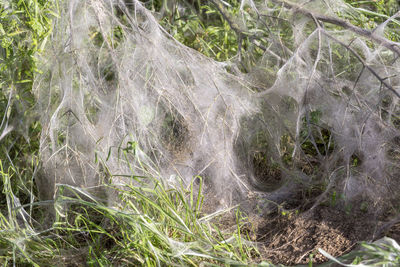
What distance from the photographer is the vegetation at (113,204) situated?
6.95 ft

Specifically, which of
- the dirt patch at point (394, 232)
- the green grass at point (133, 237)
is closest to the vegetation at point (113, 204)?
the green grass at point (133, 237)

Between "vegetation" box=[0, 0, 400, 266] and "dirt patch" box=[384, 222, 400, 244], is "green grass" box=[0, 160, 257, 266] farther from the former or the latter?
"dirt patch" box=[384, 222, 400, 244]

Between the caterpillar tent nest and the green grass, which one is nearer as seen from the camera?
the green grass

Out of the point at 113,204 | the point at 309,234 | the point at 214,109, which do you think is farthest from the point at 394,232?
the point at 113,204

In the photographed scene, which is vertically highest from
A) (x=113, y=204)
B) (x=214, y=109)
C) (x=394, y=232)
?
(x=214, y=109)

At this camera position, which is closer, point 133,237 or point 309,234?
point 133,237

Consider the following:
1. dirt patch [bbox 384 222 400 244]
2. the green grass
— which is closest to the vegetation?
the green grass

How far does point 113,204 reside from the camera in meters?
2.41

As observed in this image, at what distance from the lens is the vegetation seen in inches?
83.4

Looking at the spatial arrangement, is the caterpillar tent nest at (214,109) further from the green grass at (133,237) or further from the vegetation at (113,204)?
the green grass at (133,237)

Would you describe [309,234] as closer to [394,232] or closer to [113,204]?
[394,232]

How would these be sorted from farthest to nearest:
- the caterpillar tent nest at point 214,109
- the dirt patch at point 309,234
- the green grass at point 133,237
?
the caterpillar tent nest at point 214,109
the dirt patch at point 309,234
the green grass at point 133,237

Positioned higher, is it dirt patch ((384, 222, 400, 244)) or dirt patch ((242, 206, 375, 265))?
dirt patch ((384, 222, 400, 244))

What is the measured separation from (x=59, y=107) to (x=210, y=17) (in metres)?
1.68
